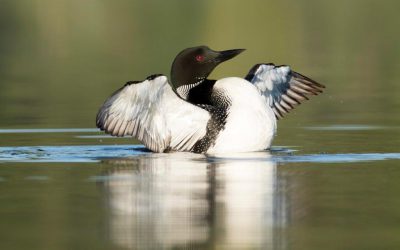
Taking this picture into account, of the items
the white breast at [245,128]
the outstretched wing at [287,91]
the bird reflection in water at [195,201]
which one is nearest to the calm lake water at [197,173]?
the bird reflection in water at [195,201]

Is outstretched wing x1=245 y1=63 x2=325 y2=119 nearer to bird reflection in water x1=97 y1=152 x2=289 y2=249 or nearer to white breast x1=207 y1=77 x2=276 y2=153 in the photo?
white breast x1=207 y1=77 x2=276 y2=153

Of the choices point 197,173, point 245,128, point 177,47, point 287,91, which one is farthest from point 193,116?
point 177,47

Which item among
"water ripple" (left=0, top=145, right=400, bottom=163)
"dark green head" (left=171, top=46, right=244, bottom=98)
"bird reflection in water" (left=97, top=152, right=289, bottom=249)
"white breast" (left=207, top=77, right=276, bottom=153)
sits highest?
"dark green head" (left=171, top=46, right=244, bottom=98)

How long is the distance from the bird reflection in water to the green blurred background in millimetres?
4338

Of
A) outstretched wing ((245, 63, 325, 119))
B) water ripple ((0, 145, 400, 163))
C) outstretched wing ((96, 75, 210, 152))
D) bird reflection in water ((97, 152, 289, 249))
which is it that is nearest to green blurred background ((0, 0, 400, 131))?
outstretched wing ((245, 63, 325, 119))

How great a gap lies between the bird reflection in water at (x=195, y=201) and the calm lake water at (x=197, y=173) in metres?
0.01

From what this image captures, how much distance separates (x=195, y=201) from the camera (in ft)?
33.6

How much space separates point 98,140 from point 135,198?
4784 millimetres

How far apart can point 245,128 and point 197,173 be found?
1.63 meters

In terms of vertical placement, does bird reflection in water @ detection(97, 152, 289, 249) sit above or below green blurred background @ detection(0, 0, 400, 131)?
below

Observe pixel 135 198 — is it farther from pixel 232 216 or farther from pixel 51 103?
pixel 51 103

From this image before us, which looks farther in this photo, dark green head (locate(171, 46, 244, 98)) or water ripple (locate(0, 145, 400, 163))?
dark green head (locate(171, 46, 244, 98))

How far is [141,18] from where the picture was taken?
46750mm

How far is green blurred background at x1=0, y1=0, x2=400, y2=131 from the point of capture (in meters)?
19.2
